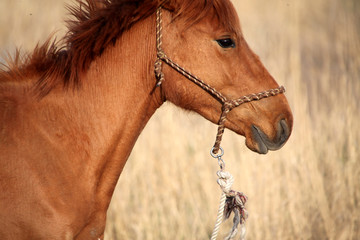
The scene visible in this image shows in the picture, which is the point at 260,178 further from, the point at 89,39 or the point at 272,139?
the point at 89,39

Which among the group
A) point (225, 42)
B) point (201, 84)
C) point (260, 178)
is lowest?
point (260, 178)

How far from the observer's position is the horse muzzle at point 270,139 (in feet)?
7.13

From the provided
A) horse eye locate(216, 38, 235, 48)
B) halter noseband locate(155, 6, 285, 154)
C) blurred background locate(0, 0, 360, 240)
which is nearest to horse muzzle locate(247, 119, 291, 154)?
halter noseband locate(155, 6, 285, 154)

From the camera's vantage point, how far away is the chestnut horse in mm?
1985

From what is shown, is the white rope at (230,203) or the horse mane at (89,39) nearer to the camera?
the horse mane at (89,39)

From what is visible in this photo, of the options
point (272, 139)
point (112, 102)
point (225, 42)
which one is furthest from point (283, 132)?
point (112, 102)

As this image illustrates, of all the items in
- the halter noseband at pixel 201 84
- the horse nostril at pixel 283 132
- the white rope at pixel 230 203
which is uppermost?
the halter noseband at pixel 201 84

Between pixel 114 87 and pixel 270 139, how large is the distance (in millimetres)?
948

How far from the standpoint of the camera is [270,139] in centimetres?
217

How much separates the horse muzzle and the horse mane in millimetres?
640

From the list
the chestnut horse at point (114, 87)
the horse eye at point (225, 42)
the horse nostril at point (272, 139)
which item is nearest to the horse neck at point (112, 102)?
the chestnut horse at point (114, 87)

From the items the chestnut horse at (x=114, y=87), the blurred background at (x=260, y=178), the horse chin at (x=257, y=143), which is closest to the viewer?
the chestnut horse at (x=114, y=87)

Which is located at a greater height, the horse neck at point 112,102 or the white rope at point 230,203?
the horse neck at point 112,102

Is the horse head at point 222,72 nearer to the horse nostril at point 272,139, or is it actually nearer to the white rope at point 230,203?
the horse nostril at point 272,139
